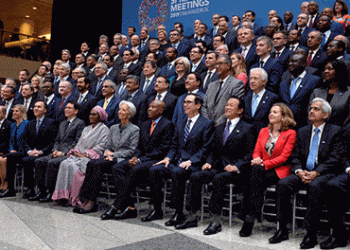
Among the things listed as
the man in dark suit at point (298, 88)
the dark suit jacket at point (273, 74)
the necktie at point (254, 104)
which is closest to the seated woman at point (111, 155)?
the necktie at point (254, 104)

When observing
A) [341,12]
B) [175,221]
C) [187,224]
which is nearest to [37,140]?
[175,221]

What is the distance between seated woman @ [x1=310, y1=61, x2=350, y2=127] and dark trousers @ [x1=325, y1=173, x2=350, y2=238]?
0.73 meters

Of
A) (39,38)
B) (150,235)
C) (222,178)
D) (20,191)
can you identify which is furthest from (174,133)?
(39,38)

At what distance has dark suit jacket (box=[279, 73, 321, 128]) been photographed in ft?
13.1

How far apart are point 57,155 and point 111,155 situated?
2.90ft

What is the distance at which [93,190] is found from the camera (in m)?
4.39

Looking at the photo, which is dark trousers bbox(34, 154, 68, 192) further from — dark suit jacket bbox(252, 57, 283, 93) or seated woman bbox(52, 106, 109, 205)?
dark suit jacket bbox(252, 57, 283, 93)

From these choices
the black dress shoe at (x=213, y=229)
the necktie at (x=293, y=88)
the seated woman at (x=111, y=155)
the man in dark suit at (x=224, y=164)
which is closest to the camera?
the black dress shoe at (x=213, y=229)

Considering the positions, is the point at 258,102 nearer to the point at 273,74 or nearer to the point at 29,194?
the point at 273,74

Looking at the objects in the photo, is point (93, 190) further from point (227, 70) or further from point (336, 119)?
point (336, 119)

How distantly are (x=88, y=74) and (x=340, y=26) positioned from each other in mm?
4436

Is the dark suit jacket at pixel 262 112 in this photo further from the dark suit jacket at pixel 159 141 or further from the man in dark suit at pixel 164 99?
the man in dark suit at pixel 164 99

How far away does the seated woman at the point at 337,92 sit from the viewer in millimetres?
3670

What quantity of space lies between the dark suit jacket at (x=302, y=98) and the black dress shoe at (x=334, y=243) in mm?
1308
